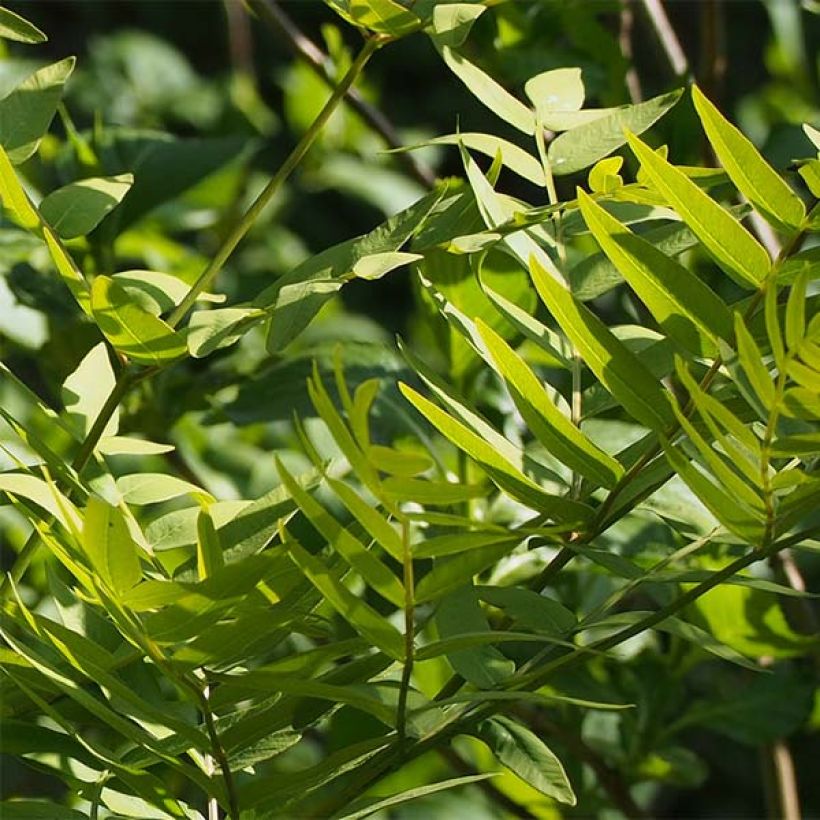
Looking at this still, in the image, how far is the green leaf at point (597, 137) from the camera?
0.43 metres

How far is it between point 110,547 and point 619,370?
13cm

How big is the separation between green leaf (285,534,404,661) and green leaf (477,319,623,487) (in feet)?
Result: 0.21

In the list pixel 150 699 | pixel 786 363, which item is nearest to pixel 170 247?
pixel 150 699

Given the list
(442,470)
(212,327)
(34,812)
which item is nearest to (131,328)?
(212,327)

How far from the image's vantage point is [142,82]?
162cm

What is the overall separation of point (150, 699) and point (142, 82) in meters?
1.30

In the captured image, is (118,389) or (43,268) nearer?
(118,389)

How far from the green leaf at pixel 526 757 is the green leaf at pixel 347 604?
64 millimetres

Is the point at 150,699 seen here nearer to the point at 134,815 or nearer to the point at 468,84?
the point at 134,815

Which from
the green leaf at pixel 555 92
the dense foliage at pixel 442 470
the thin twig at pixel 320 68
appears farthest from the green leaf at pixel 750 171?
the thin twig at pixel 320 68

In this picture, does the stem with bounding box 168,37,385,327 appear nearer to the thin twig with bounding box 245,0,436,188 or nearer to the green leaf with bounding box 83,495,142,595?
the green leaf with bounding box 83,495,142,595

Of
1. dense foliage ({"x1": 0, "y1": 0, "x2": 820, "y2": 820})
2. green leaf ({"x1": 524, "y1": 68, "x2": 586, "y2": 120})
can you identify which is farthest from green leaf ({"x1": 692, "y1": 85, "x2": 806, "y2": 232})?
green leaf ({"x1": 524, "y1": 68, "x2": 586, "y2": 120})

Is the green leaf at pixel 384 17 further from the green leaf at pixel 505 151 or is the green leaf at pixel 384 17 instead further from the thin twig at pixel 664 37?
the thin twig at pixel 664 37

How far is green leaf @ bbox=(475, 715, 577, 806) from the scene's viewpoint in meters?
0.38
